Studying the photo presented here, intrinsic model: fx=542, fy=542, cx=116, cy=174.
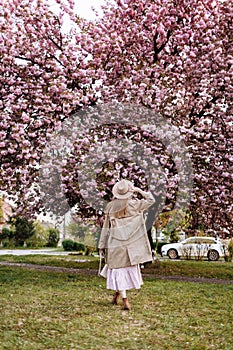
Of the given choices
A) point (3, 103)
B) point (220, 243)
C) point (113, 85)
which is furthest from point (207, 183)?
point (220, 243)

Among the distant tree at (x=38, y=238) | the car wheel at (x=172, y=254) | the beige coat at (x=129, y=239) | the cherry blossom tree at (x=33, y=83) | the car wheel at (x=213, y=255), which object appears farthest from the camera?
the distant tree at (x=38, y=238)

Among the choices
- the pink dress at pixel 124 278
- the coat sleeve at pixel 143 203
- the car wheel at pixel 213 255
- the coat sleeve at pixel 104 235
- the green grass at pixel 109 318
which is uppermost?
the coat sleeve at pixel 143 203

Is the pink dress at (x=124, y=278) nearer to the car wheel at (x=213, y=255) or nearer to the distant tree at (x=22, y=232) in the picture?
the car wheel at (x=213, y=255)

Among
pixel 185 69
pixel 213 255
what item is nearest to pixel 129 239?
pixel 185 69

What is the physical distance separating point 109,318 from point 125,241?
1.49 meters

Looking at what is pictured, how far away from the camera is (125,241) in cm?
882

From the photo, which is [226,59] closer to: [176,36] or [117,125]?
[176,36]

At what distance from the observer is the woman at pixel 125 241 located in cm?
869

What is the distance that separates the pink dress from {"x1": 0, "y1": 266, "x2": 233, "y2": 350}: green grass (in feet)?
1.22

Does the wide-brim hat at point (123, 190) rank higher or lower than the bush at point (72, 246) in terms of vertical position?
higher

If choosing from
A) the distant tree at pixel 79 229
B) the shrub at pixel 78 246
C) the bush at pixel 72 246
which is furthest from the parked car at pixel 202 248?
the bush at pixel 72 246

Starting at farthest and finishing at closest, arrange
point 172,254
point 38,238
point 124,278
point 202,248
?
1. point 38,238
2. point 172,254
3. point 202,248
4. point 124,278

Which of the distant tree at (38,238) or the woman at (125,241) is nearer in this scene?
the woman at (125,241)

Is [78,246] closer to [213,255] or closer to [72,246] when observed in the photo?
[72,246]
